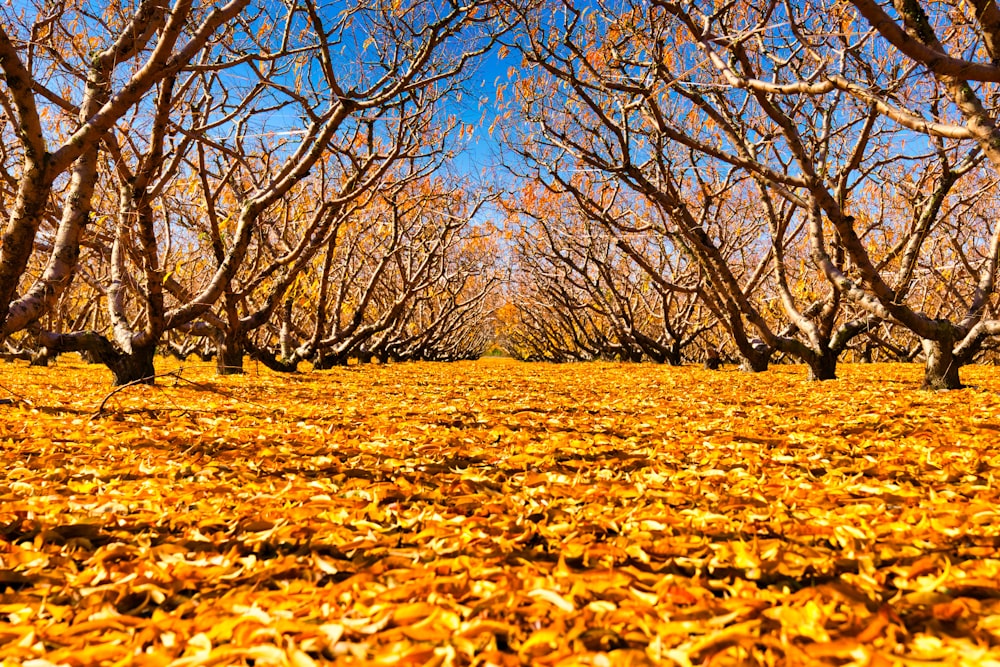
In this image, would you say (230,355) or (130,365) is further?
(230,355)

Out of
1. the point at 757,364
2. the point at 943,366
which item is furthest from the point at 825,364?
the point at 757,364

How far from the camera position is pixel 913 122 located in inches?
124

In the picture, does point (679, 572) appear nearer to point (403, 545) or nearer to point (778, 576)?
point (778, 576)

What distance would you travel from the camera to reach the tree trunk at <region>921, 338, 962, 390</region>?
18.8ft

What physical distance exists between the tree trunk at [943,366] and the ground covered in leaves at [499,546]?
2.96m

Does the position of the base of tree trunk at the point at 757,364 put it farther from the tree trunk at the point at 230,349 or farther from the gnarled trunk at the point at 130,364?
the gnarled trunk at the point at 130,364

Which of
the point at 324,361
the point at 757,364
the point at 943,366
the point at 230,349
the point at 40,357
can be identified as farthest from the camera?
the point at 324,361

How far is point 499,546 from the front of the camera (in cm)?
175

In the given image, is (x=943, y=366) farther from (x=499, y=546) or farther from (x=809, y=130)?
(x=499, y=546)

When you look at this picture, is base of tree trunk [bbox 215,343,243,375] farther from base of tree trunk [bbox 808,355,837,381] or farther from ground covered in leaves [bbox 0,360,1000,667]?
base of tree trunk [bbox 808,355,837,381]

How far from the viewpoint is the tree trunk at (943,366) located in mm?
5738

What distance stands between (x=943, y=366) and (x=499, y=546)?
6298 mm

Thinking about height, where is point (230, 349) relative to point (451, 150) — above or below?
below

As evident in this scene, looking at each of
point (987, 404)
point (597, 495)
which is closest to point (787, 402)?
point (987, 404)
